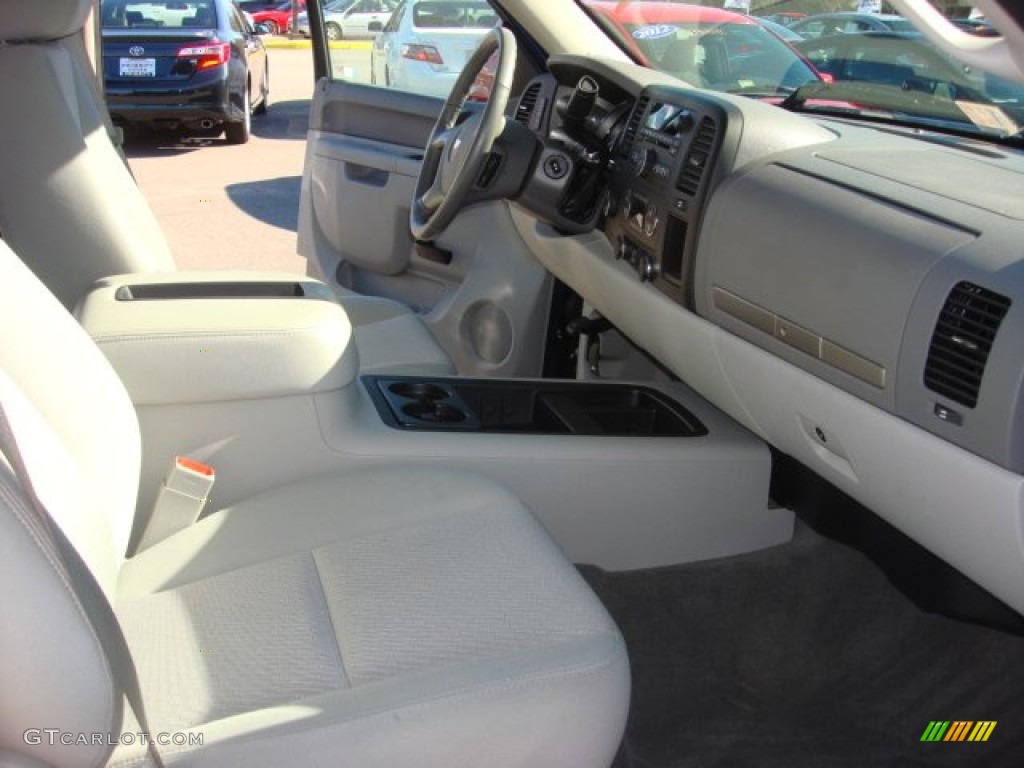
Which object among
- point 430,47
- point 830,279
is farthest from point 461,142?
point 430,47

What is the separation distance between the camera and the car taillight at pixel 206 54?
8.48 meters

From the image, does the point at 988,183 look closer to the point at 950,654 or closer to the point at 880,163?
the point at 880,163

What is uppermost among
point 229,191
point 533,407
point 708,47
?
point 708,47

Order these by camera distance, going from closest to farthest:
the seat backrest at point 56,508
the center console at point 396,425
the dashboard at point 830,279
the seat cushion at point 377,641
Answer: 1. the seat backrest at point 56,508
2. the seat cushion at point 377,641
3. the dashboard at point 830,279
4. the center console at point 396,425

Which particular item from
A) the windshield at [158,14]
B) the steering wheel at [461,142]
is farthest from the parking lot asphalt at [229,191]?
the steering wheel at [461,142]

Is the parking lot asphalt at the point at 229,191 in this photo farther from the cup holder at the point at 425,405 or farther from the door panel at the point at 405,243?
the cup holder at the point at 425,405

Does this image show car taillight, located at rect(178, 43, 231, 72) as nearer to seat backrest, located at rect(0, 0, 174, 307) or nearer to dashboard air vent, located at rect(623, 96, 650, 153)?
seat backrest, located at rect(0, 0, 174, 307)

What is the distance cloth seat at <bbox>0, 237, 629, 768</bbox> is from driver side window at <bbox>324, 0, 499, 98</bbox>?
1986 mm

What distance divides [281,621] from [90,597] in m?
0.33

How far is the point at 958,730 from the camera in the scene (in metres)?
2.09

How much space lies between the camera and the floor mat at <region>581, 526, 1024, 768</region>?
80.4 inches

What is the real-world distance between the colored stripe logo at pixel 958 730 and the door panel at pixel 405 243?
1328 mm

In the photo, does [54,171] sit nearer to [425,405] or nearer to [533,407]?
[425,405]

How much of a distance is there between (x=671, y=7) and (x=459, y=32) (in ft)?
3.11
